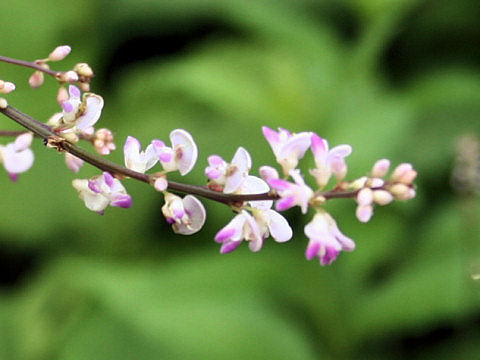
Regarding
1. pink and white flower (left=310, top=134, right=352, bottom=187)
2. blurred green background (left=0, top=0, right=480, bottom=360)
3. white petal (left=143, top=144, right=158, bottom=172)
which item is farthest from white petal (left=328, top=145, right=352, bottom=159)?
blurred green background (left=0, top=0, right=480, bottom=360)

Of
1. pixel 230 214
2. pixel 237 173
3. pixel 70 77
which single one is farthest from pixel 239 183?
pixel 230 214

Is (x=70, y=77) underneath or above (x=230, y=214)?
underneath

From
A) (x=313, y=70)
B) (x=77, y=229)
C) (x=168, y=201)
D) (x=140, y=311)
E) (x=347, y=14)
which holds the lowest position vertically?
(x=168, y=201)

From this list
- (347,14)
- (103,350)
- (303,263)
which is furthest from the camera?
(347,14)

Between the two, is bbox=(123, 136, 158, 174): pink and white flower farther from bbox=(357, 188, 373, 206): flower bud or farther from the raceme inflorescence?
bbox=(357, 188, 373, 206): flower bud

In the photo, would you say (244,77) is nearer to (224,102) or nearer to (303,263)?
(224,102)

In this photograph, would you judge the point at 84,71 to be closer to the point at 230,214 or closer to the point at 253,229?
the point at 253,229

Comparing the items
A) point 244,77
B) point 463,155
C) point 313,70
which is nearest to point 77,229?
point 244,77
